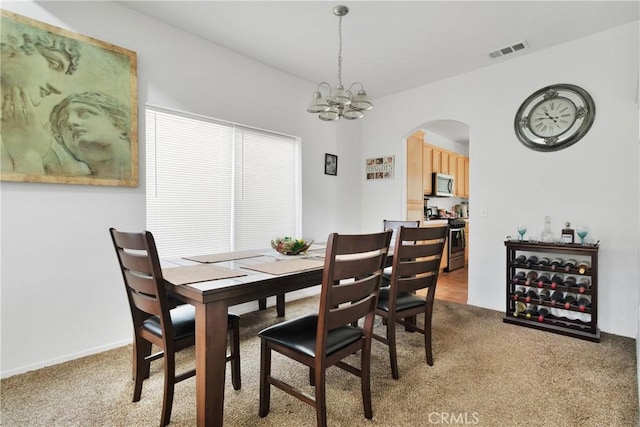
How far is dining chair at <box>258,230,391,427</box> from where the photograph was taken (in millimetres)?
1409

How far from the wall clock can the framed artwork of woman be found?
3.60 metres

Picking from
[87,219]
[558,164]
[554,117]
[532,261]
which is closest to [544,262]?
[532,261]

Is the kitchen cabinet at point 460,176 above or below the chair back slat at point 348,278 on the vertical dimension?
above

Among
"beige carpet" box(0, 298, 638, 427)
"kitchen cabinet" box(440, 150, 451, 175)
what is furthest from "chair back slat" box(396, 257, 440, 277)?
"kitchen cabinet" box(440, 150, 451, 175)

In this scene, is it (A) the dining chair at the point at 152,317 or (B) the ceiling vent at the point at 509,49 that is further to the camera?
(B) the ceiling vent at the point at 509,49

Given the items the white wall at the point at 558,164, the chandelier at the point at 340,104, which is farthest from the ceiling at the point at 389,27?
the chandelier at the point at 340,104

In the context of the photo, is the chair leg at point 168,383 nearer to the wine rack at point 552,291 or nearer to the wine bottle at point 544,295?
the wine rack at point 552,291

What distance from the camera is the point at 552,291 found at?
2.99 meters

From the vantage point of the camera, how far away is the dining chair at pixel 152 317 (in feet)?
4.73

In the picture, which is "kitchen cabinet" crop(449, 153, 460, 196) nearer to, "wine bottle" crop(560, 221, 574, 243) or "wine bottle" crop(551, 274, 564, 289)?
"wine bottle" crop(560, 221, 574, 243)

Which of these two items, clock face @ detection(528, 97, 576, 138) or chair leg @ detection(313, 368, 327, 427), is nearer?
chair leg @ detection(313, 368, 327, 427)

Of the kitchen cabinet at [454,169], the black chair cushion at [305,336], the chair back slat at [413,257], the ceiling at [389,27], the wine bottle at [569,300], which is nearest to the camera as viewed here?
the black chair cushion at [305,336]

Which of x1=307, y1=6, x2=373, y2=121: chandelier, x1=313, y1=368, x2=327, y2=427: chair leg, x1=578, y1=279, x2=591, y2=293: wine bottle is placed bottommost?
x1=313, y1=368, x2=327, y2=427: chair leg

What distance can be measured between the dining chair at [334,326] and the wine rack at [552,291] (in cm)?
208
